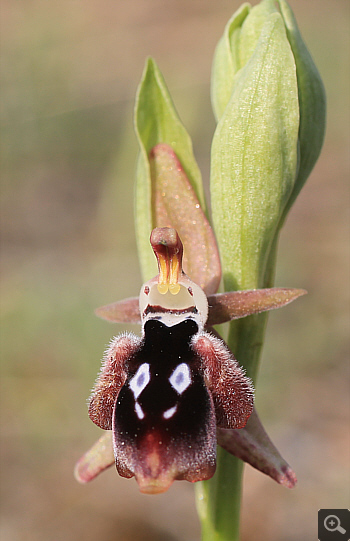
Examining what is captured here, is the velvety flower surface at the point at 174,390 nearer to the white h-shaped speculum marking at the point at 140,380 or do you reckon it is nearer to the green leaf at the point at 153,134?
the white h-shaped speculum marking at the point at 140,380

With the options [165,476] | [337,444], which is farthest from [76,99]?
[165,476]

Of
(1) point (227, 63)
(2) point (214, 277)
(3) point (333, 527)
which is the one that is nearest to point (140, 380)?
(2) point (214, 277)

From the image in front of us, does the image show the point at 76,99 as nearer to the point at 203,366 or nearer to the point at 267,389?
the point at 267,389

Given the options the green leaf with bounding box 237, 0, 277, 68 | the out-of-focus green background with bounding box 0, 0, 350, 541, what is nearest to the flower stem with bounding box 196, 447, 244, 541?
the green leaf with bounding box 237, 0, 277, 68

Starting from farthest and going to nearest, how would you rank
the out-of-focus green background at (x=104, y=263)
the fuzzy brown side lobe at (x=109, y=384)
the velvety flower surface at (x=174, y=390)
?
the out-of-focus green background at (x=104, y=263), the fuzzy brown side lobe at (x=109, y=384), the velvety flower surface at (x=174, y=390)

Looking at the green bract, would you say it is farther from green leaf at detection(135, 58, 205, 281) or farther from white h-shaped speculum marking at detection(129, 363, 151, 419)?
white h-shaped speculum marking at detection(129, 363, 151, 419)

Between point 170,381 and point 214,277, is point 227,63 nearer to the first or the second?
point 214,277

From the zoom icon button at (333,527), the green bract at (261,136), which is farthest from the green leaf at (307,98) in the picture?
the zoom icon button at (333,527)
